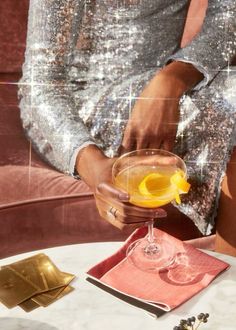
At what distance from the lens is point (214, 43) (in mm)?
1518

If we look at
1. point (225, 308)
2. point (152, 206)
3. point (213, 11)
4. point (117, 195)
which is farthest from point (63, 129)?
point (225, 308)

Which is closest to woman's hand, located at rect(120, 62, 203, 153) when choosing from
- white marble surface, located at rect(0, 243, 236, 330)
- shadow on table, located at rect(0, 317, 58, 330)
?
white marble surface, located at rect(0, 243, 236, 330)

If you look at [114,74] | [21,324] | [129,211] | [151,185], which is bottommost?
[21,324]

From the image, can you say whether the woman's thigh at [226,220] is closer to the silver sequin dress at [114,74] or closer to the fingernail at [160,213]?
the silver sequin dress at [114,74]

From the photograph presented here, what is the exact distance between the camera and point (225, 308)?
116 centimetres

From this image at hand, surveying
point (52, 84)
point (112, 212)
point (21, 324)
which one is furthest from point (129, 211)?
point (21, 324)

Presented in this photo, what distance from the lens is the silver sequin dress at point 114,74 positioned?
1.45 metres

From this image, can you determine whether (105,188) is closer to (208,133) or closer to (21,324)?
(208,133)

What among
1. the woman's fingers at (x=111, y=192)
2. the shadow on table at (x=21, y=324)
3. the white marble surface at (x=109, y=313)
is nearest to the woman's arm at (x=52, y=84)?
the woman's fingers at (x=111, y=192)

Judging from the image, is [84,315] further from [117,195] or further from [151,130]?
[151,130]

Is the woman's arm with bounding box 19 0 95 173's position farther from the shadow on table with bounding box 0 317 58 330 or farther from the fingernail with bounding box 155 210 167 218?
the shadow on table with bounding box 0 317 58 330

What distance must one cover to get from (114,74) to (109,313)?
0.66m

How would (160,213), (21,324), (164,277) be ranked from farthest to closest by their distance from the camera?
(160,213), (164,277), (21,324)

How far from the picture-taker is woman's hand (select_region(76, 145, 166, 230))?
151 cm
